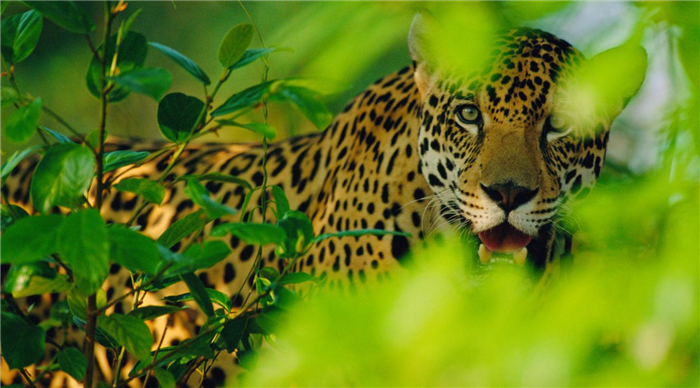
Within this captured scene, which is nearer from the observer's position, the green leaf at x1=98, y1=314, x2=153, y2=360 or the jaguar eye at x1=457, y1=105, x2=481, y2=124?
the green leaf at x1=98, y1=314, x2=153, y2=360

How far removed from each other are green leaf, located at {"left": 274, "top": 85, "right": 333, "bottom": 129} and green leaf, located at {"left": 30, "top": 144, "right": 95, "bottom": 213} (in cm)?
32

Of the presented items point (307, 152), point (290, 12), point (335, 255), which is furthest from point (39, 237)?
point (307, 152)

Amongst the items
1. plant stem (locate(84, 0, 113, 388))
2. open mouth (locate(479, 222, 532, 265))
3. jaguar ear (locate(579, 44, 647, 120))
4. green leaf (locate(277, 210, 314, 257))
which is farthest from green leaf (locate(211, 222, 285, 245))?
open mouth (locate(479, 222, 532, 265))

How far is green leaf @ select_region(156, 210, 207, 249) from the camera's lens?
1630 millimetres

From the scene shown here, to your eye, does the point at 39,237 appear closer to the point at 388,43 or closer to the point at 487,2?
the point at 388,43

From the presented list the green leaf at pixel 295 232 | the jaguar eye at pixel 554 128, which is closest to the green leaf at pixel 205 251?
the green leaf at pixel 295 232

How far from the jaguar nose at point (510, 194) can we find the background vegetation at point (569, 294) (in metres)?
1.80

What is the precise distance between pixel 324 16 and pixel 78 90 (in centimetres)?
923

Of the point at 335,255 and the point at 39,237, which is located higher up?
the point at 39,237

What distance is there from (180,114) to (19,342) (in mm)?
521

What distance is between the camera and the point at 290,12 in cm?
86

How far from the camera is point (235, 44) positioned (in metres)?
1.47

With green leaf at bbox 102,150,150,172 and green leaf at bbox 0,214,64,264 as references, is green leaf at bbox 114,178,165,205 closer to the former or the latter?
green leaf at bbox 102,150,150,172

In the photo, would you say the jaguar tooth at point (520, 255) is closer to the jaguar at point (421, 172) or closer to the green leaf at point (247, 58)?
the jaguar at point (421, 172)
